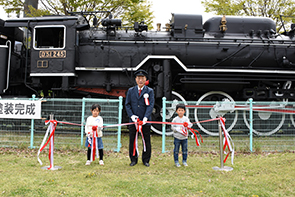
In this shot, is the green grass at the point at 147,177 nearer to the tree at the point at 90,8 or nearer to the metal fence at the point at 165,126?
the metal fence at the point at 165,126

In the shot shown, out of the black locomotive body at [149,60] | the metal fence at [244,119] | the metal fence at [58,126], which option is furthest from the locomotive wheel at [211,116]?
the metal fence at [58,126]

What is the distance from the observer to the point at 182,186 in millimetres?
3420

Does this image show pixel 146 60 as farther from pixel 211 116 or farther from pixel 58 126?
pixel 58 126

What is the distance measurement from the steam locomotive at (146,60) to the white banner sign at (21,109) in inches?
66.6

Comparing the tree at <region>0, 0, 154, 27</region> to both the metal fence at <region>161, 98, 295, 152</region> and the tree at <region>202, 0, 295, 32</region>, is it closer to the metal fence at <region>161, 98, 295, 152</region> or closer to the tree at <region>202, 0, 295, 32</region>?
the tree at <region>202, 0, 295, 32</region>

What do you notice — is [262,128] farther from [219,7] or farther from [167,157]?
[219,7]

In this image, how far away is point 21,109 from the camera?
6.02 m

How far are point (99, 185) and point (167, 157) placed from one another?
7.55ft

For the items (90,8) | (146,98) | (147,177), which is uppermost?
(90,8)

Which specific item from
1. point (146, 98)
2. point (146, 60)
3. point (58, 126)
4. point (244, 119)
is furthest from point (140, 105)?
point (244, 119)

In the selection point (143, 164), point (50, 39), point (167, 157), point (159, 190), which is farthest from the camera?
point (50, 39)

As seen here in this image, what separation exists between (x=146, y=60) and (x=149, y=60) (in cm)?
25

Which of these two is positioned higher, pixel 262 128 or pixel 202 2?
pixel 202 2

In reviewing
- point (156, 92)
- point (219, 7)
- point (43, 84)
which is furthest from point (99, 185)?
point (219, 7)
